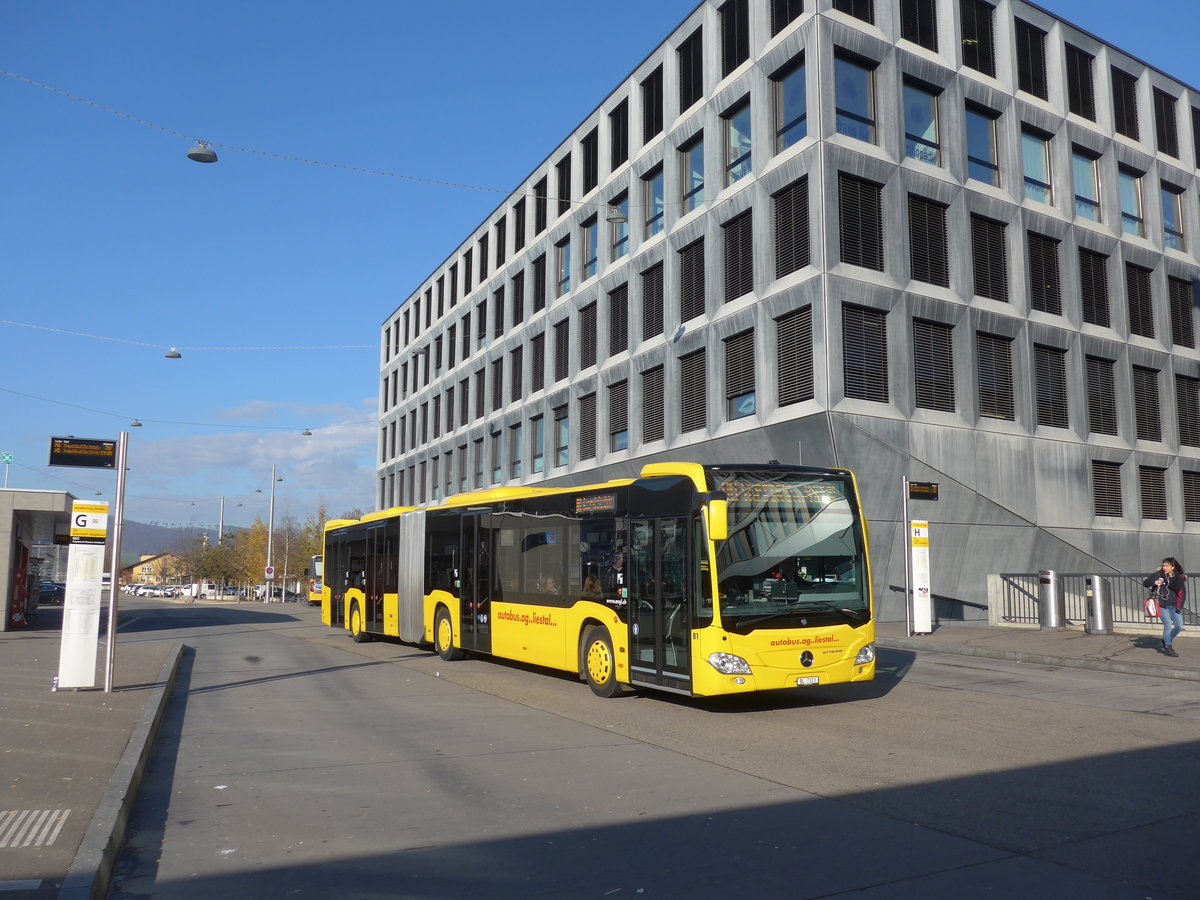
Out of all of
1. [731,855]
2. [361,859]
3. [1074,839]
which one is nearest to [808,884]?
[731,855]

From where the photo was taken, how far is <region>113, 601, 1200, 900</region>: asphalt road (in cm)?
545

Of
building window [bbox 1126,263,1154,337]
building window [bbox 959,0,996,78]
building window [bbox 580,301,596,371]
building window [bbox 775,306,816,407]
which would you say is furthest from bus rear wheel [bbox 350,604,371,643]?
building window [bbox 1126,263,1154,337]

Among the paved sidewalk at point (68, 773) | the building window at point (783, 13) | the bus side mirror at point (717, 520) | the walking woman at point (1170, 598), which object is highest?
the building window at point (783, 13)

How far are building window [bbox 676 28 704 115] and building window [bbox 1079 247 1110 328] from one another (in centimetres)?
1337

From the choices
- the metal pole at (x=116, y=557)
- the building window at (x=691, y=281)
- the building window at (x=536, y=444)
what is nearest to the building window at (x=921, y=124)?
the building window at (x=691, y=281)

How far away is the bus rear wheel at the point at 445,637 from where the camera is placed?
18703mm

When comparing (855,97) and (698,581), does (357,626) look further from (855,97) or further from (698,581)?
(855,97)

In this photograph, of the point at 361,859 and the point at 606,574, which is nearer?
the point at 361,859

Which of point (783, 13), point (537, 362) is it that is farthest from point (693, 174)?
point (537, 362)

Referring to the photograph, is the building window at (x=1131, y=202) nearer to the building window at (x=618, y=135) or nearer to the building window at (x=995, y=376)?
the building window at (x=995, y=376)

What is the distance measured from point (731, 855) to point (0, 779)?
5.57m

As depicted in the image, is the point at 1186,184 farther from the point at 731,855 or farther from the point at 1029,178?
the point at 731,855

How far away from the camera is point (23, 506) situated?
28.7 metres

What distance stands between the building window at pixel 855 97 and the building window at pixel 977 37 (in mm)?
4304
